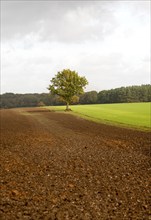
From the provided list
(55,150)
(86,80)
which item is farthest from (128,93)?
(55,150)

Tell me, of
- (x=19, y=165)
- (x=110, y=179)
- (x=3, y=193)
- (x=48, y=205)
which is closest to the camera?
(x=48, y=205)

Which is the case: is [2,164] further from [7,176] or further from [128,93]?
[128,93]

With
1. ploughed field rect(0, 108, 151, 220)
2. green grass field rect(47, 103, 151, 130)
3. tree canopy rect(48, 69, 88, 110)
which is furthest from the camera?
tree canopy rect(48, 69, 88, 110)

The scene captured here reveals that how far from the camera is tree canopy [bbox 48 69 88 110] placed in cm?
7331

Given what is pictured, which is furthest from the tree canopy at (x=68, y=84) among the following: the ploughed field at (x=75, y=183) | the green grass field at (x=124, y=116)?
the ploughed field at (x=75, y=183)

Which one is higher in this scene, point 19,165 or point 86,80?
point 86,80

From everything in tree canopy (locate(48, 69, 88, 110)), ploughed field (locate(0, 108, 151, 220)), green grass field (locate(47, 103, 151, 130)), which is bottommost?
ploughed field (locate(0, 108, 151, 220))

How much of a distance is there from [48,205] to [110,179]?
320 cm

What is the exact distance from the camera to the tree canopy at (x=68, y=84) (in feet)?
241

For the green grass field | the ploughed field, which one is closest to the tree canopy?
the green grass field

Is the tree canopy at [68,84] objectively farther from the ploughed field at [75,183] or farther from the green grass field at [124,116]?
the ploughed field at [75,183]

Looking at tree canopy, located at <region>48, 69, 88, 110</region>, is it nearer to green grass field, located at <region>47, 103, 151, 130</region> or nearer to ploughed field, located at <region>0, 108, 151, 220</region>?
green grass field, located at <region>47, 103, 151, 130</region>

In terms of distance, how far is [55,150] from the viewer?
15.0 m

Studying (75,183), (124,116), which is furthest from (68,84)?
(75,183)
